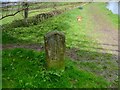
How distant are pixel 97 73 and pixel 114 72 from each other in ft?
2.45

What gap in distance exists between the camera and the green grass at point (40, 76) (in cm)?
999

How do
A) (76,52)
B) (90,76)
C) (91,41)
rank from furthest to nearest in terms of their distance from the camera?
(91,41) < (76,52) < (90,76)

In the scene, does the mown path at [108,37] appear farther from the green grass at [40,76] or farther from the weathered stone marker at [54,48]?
the weathered stone marker at [54,48]

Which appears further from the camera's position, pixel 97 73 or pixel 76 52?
pixel 76 52

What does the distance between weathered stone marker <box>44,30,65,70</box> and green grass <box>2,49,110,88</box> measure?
0.33m

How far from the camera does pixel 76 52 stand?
581 inches

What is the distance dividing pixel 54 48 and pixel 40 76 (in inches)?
42.3

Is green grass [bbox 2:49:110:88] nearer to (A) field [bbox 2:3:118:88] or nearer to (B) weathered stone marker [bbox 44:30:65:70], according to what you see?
(A) field [bbox 2:3:118:88]

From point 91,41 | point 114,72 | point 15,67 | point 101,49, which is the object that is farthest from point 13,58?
point 91,41

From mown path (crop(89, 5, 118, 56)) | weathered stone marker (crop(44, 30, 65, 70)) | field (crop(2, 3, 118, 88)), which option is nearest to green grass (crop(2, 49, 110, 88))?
field (crop(2, 3, 118, 88))

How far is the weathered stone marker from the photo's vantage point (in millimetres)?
10562

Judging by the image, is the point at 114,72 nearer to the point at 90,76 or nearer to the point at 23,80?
the point at 90,76

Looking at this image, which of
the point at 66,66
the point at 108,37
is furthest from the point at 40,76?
the point at 108,37

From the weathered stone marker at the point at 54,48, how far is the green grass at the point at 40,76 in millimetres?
333
